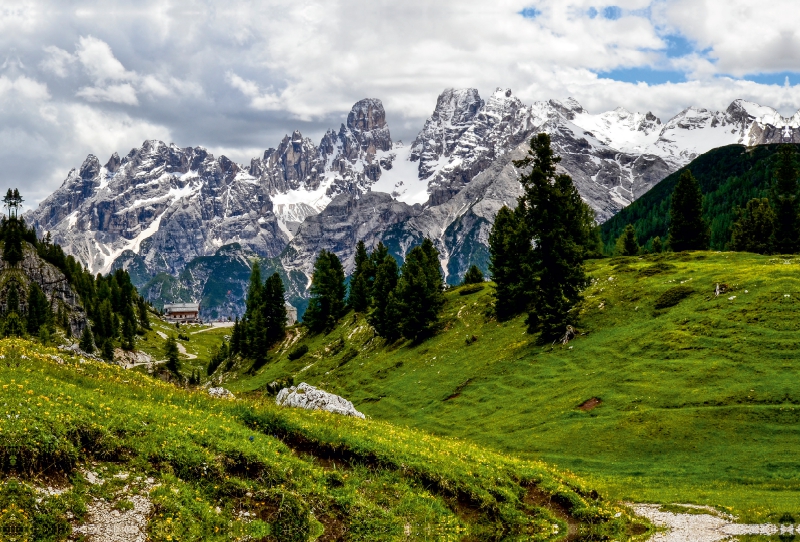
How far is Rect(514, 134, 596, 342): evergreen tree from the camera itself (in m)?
69.7

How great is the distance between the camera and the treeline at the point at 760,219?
350 feet

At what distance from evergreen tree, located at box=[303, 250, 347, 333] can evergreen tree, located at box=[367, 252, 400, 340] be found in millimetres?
21777

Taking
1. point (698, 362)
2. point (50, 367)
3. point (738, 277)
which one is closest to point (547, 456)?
point (698, 362)

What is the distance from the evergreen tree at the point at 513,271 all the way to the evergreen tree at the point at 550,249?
4.59m

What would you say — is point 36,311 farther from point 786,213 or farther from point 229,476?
point 786,213

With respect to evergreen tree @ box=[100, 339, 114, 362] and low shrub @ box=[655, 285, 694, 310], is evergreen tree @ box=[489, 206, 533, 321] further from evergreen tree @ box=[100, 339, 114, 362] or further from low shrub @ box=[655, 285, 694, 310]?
evergreen tree @ box=[100, 339, 114, 362]

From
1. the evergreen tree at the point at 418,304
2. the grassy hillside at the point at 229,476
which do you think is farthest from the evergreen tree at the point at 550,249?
the grassy hillside at the point at 229,476

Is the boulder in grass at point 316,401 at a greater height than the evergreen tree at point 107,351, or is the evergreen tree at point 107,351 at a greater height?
the boulder in grass at point 316,401

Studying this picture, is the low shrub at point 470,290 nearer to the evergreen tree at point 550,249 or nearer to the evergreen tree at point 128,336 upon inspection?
the evergreen tree at point 550,249

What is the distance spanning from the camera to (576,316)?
242 feet

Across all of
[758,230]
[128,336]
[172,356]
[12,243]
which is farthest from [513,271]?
[12,243]

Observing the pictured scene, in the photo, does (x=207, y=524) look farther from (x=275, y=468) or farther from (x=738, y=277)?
(x=738, y=277)

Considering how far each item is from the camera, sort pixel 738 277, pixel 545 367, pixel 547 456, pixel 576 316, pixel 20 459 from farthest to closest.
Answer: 1. pixel 576 316
2. pixel 738 277
3. pixel 545 367
4. pixel 547 456
5. pixel 20 459

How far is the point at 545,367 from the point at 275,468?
4481 cm
